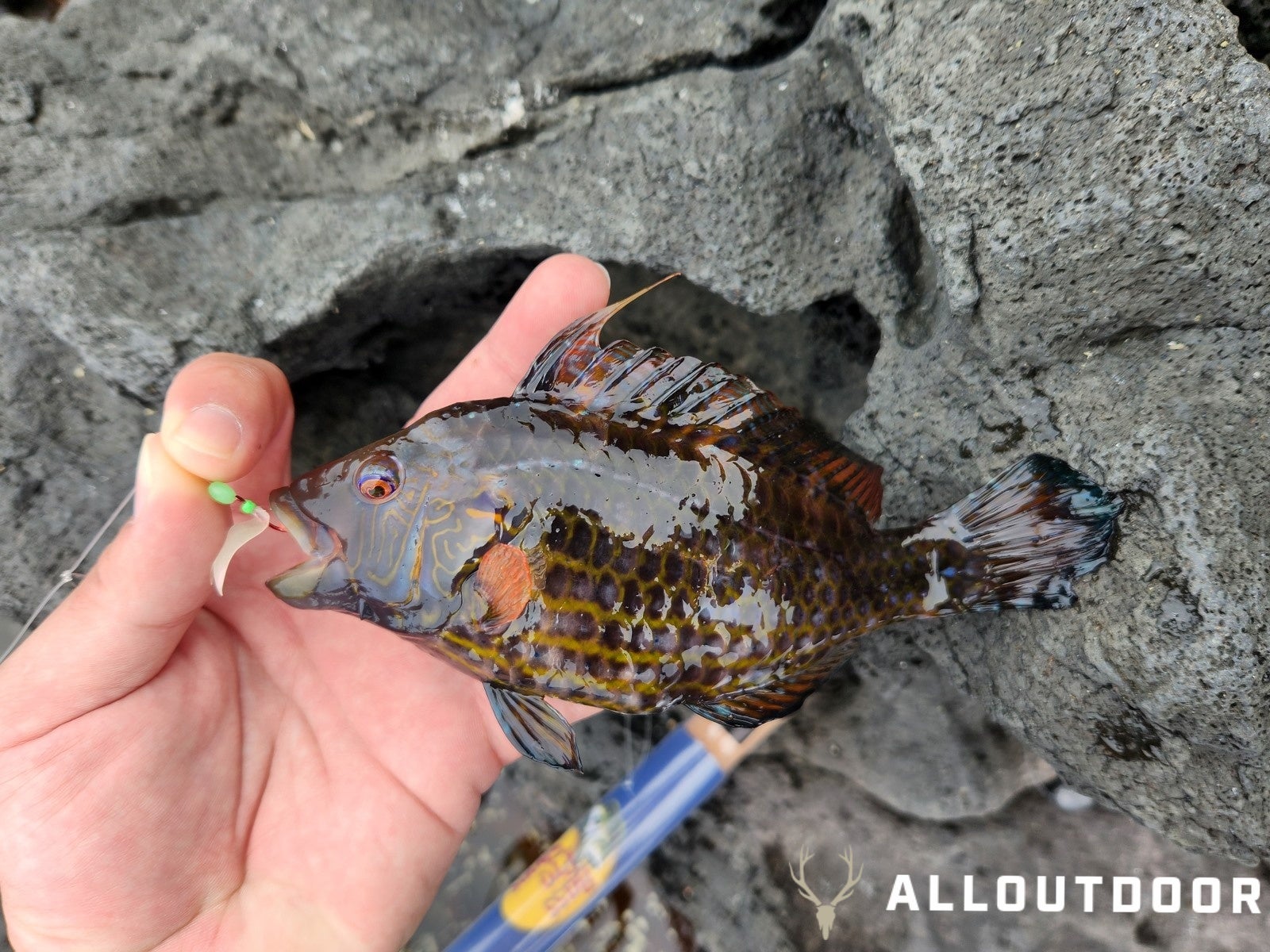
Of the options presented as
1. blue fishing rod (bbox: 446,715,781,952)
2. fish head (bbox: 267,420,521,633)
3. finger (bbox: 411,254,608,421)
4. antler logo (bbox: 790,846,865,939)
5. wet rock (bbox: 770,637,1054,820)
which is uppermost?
finger (bbox: 411,254,608,421)

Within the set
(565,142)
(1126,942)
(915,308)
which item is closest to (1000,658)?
(915,308)

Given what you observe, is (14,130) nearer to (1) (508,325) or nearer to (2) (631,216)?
(1) (508,325)

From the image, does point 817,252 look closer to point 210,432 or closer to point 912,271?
point 912,271

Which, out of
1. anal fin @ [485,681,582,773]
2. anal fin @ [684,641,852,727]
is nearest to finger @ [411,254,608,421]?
anal fin @ [485,681,582,773]

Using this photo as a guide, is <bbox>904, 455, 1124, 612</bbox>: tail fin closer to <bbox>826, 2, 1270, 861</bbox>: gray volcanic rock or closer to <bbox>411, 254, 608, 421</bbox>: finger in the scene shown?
<bbox>826, 2, 1270, 861</bbox>: gray volcanic rock

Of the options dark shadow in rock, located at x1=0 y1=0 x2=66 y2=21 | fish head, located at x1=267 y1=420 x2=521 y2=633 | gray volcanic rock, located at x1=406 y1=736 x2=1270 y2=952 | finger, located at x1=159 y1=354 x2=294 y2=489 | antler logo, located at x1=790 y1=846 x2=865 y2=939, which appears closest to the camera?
fish head, located at x1=267 y1=420 x2=521 y2=633

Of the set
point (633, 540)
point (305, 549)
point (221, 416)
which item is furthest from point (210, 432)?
point (633, 540)
